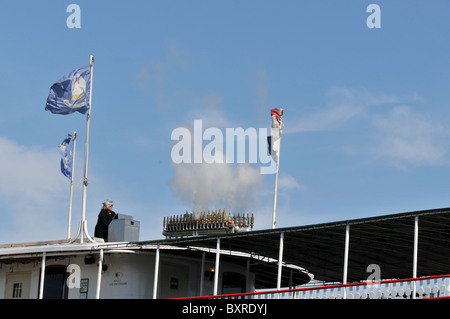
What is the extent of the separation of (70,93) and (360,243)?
34.5 feet

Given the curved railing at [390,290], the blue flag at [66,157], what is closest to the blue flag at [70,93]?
the blue flag at [66,157]

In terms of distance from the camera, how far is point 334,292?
19.1m

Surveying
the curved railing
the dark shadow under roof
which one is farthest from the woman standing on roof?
the curved railing

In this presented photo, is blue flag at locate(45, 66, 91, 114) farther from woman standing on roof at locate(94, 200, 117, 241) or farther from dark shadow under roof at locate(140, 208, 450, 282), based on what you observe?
dark shadow under roof at locate(140, 208, 450, 282)

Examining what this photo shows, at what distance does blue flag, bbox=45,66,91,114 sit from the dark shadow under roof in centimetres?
679

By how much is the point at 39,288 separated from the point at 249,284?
6.24 meters

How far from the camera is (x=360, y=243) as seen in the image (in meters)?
23.0

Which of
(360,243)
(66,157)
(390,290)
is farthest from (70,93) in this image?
(390,290)

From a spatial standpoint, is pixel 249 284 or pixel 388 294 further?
pixel 249 284

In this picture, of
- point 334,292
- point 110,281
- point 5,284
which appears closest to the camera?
point 334,292
